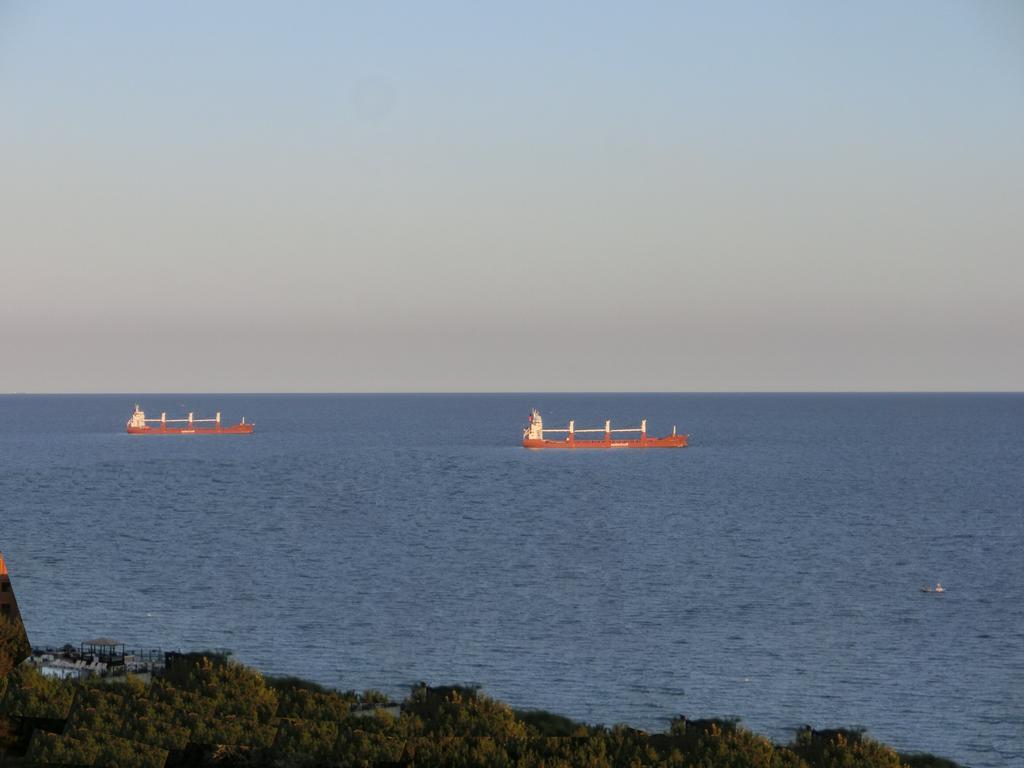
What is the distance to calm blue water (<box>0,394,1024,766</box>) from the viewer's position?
2306 inches

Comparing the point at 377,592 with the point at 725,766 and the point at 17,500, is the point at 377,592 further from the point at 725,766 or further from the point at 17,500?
the point at 17,500

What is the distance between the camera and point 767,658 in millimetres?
64312

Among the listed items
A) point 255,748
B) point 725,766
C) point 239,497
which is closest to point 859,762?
point 725,766

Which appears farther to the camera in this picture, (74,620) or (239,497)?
(239,497)

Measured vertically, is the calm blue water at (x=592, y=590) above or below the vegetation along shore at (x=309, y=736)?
below

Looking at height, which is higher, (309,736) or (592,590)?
(309,736)

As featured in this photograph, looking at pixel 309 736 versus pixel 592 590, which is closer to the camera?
pixel 309 736

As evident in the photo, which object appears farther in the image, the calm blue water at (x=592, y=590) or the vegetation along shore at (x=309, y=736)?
the calm blue water at (x=592, y=590)

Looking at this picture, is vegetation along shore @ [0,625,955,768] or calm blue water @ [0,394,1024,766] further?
calm blue water @ [0,394,1024,766]

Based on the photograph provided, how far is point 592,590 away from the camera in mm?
84500

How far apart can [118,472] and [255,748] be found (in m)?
157

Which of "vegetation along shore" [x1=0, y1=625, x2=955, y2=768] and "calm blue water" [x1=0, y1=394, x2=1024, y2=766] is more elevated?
"vegetation along shore" [x1=0, y1=625, x2=955, y2=768]

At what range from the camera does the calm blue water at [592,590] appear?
192 ft

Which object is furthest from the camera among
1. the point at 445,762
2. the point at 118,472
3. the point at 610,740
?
the point at 118,472
